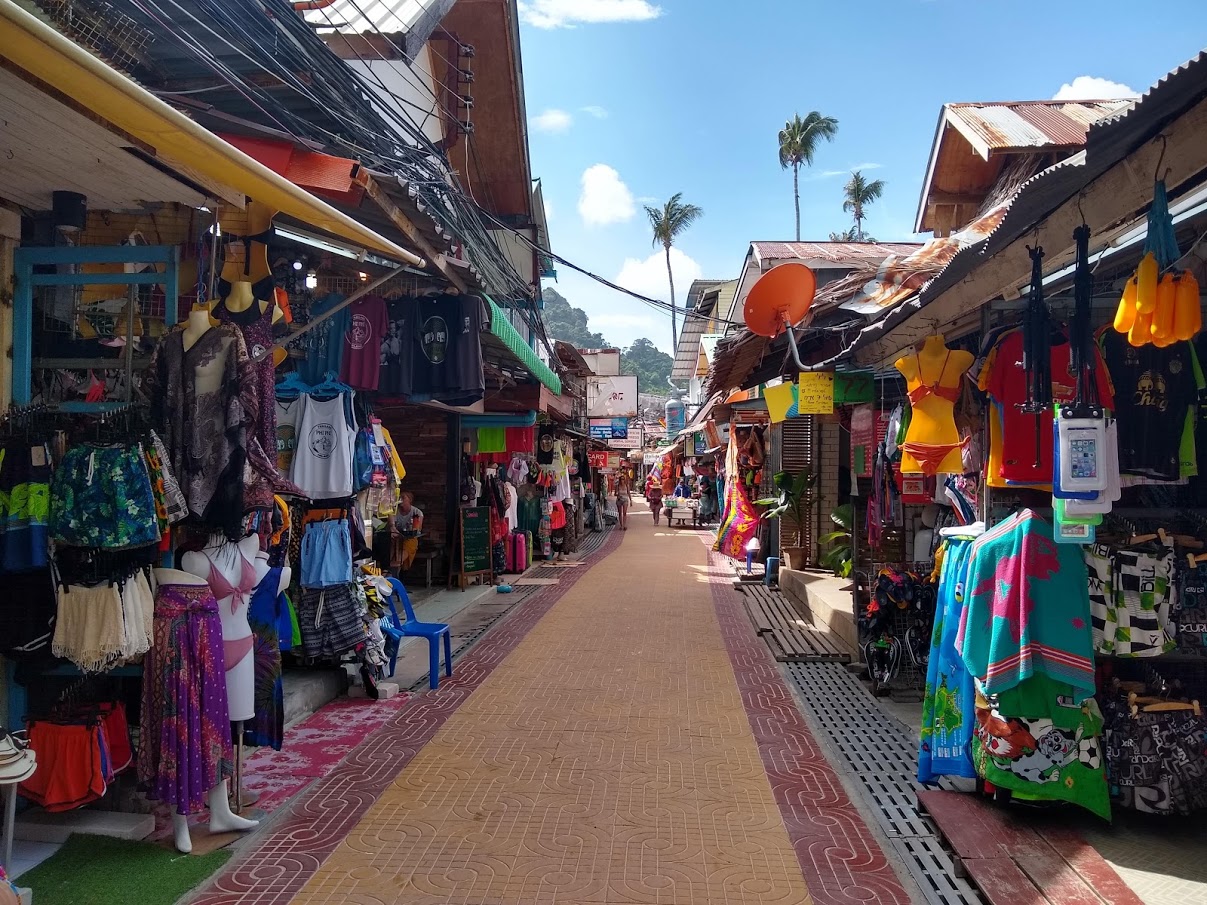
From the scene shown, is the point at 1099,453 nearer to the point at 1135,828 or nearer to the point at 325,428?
the point at 1135,828

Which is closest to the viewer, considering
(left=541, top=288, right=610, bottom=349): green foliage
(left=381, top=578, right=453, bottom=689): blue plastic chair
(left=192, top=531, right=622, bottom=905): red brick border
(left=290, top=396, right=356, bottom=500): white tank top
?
(left=192, top=531, right=622, bottom=905): red brick border

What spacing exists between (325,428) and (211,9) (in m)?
2.89

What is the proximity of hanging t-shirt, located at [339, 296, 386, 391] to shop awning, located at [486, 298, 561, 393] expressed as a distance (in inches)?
44.1

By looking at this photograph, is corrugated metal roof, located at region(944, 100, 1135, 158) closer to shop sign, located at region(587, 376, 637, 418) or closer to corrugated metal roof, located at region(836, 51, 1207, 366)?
corrugated metal roof, located at region(836, 51, 1207, 366)

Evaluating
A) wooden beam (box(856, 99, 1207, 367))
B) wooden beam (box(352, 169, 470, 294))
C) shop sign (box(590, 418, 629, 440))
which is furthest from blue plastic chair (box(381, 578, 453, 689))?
shop sign (box(590, 418, 629, 440))

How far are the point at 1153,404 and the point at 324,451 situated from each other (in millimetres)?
5209

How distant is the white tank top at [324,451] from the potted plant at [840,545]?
583 centimetres

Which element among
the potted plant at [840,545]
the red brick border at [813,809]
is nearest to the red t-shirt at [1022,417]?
the red brick border at [813,809]

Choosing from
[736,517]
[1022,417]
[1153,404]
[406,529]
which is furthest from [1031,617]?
[736,517]

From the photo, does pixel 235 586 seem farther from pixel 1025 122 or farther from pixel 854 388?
pixel 1025 122

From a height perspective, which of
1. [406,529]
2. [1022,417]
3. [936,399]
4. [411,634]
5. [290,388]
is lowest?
[411,634]

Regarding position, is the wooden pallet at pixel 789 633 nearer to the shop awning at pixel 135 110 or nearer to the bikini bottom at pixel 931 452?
the bikini bottom at pixel 931 452

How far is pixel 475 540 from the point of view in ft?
41.4

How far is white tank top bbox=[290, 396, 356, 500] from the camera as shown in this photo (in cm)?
607
